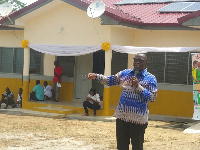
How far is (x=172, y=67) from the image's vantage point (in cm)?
1392

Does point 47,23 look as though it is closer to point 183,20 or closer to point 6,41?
point 6,41

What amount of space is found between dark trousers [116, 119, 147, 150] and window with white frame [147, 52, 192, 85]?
8.62 m

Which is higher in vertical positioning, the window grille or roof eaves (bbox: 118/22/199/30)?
roof eaves (bbox: 118/22/199/30)

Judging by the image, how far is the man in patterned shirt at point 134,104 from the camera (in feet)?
16.9

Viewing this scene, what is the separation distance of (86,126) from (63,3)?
15.6 ft

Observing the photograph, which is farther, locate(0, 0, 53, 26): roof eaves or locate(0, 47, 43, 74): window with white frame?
locate(0, 47, 43, 74): window with white frame

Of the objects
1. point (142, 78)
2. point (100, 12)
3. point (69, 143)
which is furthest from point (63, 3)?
point (142, 78)

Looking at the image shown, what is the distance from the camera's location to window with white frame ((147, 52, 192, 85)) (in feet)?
44.9

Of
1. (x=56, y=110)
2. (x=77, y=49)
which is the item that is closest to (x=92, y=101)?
(x=56, y=110)

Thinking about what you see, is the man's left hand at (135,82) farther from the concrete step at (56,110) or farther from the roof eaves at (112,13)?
the concrete step at (56,110)

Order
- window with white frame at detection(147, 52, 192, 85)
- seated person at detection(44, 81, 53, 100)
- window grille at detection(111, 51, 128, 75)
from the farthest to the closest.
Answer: seated person at detection(44, 81, 53, 100), window grille at detection(111, 51, 128, 75), window with white frame at detection(147, 52, 192, 85)

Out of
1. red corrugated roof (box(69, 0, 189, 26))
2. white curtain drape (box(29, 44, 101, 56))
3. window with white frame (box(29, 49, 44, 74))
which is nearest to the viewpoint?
red corrugated roof (box(69, 0, 189, 26))

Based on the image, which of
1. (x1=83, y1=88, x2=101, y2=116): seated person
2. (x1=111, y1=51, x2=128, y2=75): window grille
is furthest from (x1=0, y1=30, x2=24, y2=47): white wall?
(x1=83, y1=88, x2=101, y2=116): seated person

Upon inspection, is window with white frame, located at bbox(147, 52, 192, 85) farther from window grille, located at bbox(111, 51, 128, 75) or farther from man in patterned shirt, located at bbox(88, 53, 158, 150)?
man in patterned shirt, located at bbox(88, 53, 158, 150)
